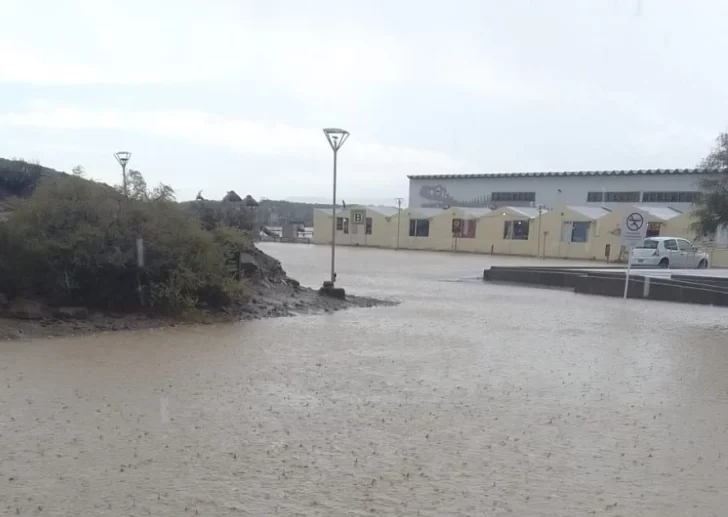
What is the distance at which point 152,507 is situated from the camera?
471 centimetres

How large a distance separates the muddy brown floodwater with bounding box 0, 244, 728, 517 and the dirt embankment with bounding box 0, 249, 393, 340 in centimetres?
68

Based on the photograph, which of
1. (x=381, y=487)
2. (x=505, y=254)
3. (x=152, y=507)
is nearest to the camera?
(x=152, y=507)

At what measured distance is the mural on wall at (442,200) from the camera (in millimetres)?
77562

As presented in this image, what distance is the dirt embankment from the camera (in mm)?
11672

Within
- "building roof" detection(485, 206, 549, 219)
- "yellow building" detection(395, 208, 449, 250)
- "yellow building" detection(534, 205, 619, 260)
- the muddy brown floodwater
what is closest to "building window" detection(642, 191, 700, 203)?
"yellow building" detection(534, 205, 619, 260)

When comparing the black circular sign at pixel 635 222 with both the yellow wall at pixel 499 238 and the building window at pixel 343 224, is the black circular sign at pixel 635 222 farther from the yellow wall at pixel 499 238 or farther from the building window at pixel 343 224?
the building window at pixel 343 224

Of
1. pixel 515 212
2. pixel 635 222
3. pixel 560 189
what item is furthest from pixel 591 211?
pixel 635 222

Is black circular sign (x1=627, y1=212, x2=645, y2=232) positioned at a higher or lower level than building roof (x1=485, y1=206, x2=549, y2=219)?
lower

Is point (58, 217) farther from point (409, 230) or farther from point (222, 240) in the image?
point (409, 230)

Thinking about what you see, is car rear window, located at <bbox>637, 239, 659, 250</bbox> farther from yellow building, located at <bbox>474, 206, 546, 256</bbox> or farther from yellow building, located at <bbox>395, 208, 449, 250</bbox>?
yellow building, located at <bbox>395, 208, 449, 250</bbox>

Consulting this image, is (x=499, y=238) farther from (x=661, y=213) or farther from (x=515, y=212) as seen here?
(x=661, y=213)

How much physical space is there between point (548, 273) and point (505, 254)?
26.8m

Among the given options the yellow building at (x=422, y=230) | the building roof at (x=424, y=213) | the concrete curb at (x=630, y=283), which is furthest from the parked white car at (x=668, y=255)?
the building roof at (x=424, y=213)

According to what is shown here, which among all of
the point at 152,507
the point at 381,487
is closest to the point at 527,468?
the point at 381,487
